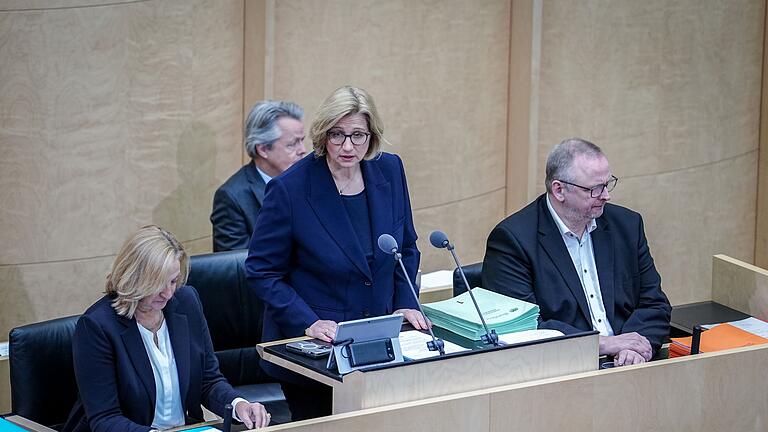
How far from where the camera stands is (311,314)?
369 cm

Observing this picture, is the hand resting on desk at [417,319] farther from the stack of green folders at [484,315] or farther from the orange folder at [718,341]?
the orange folder at [718,341]

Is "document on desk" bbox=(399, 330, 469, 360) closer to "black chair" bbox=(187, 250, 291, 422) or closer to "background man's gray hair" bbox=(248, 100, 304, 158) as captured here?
"black chair" bbox=(187, 250, 291, 422)

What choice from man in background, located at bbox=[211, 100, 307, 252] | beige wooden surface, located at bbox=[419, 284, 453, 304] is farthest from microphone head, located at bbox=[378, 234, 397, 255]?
man in background, located at bbox=[211, 100, 307, 252]

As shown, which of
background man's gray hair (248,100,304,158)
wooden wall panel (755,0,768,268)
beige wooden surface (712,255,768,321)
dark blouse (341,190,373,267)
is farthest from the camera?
wooden wall panel (755,0,768,268)

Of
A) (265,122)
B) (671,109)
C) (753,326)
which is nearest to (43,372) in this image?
(265,122)

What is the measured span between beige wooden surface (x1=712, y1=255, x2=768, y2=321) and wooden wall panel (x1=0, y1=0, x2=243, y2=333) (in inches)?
94.0

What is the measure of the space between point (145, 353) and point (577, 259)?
5.08 feet

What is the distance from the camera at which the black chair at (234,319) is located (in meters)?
4.43

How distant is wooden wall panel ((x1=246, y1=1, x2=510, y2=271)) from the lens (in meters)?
5.84

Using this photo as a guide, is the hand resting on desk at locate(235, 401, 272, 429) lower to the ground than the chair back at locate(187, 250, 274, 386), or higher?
lower

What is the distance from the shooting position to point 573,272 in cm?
424

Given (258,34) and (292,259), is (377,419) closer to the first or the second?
(292,259)

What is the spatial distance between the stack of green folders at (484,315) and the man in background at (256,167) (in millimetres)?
1524

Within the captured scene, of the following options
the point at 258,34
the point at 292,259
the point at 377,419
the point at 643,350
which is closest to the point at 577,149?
the point at 643,350
